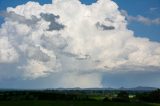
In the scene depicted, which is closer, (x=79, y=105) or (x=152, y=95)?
(x=79, y=105)

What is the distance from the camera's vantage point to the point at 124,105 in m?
151

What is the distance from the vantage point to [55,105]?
149 meters

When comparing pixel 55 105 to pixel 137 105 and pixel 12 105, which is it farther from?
pixel 137 105

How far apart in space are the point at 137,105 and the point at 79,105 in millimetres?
25071

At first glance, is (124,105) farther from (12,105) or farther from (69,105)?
(12,105)

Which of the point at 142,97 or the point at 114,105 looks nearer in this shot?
the point at 114,105

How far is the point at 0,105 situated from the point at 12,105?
16.6 feet

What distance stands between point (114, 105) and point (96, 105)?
8532 mm

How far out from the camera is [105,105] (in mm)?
151000

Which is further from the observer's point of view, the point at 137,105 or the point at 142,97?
the point at 142,97

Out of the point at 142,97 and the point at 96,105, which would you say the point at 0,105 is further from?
the point at 142,97

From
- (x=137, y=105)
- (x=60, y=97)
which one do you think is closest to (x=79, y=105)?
(x=137, y=105)

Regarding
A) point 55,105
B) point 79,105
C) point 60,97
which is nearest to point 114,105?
point 79,105

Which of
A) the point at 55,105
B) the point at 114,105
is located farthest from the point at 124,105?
the point at 55,105
